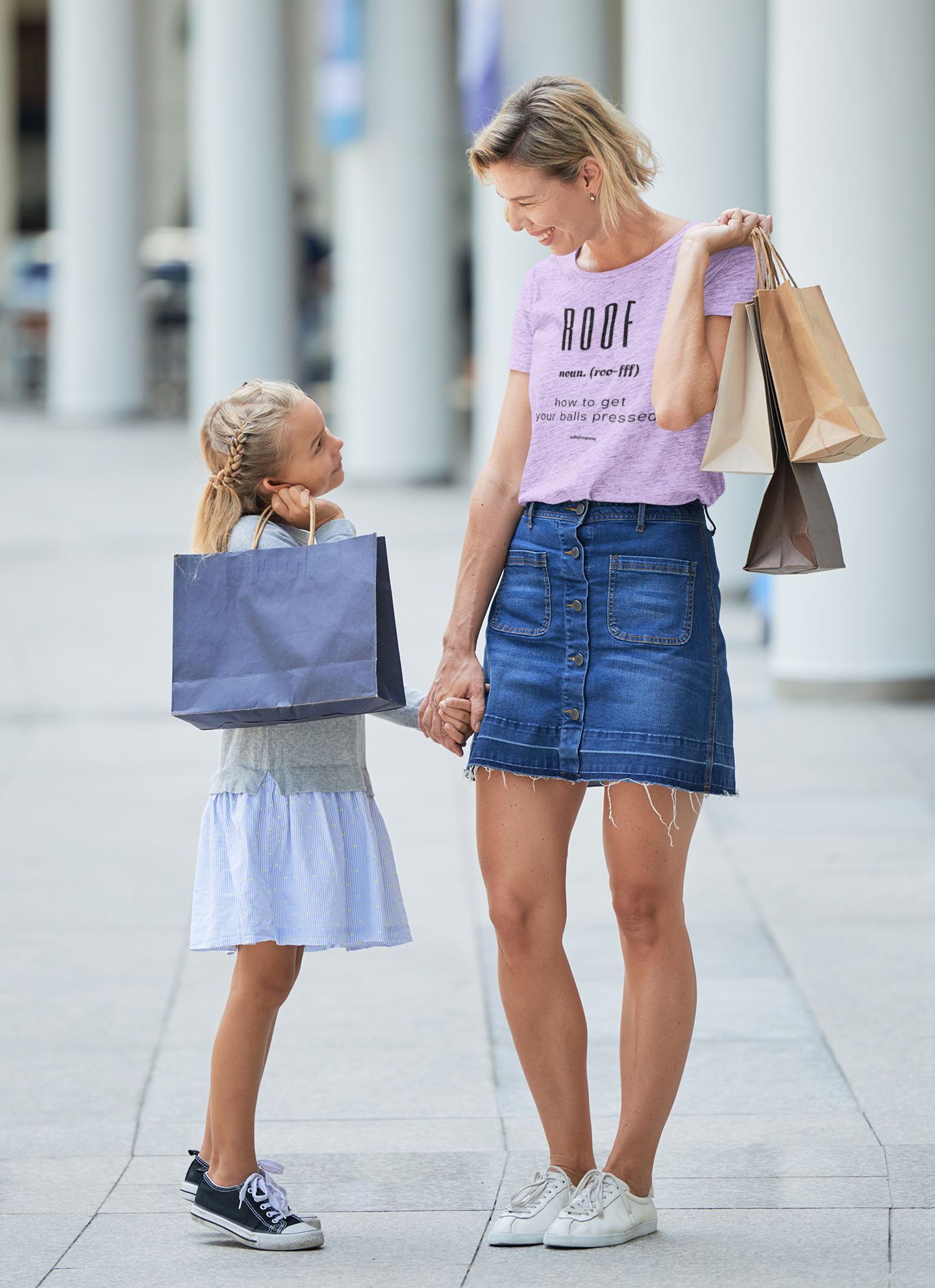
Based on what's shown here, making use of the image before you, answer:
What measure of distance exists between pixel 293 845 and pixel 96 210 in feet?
98.8

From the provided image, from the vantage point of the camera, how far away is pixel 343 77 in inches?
801

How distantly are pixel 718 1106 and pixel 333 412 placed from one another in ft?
85.8

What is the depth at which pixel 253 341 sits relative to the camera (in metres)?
24.5

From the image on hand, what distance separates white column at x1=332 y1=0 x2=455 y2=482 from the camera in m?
20.6

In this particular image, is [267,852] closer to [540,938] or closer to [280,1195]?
[540,938]

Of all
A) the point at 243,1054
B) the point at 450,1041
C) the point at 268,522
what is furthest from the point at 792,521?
the point at 450,1041

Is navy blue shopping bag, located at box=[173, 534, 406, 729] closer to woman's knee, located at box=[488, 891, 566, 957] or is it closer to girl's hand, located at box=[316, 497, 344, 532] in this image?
girl's hand, located at box=[316, 497, 344, 532]

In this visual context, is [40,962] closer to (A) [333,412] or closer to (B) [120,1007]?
(B) [120,1007]

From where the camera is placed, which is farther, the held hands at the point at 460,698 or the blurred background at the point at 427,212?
the blurred background at the point at 427,212

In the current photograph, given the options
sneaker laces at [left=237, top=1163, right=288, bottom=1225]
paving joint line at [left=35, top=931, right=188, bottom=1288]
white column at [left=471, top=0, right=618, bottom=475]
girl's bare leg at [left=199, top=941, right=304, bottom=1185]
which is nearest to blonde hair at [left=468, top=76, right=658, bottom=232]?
girl's bare leg at [left=199, top=941, right=304, bottom=1185]

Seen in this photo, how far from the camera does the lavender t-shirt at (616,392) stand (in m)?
3.19

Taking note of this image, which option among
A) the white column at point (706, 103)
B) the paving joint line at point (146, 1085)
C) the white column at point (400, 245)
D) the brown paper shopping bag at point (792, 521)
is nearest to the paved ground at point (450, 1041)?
the paving joint line at point (146, 1085)

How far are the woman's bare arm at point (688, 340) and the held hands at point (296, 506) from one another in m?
0.63

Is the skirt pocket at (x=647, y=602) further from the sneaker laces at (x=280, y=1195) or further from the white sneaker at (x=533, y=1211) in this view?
the sneaker laces at (x=280, y=1195)
